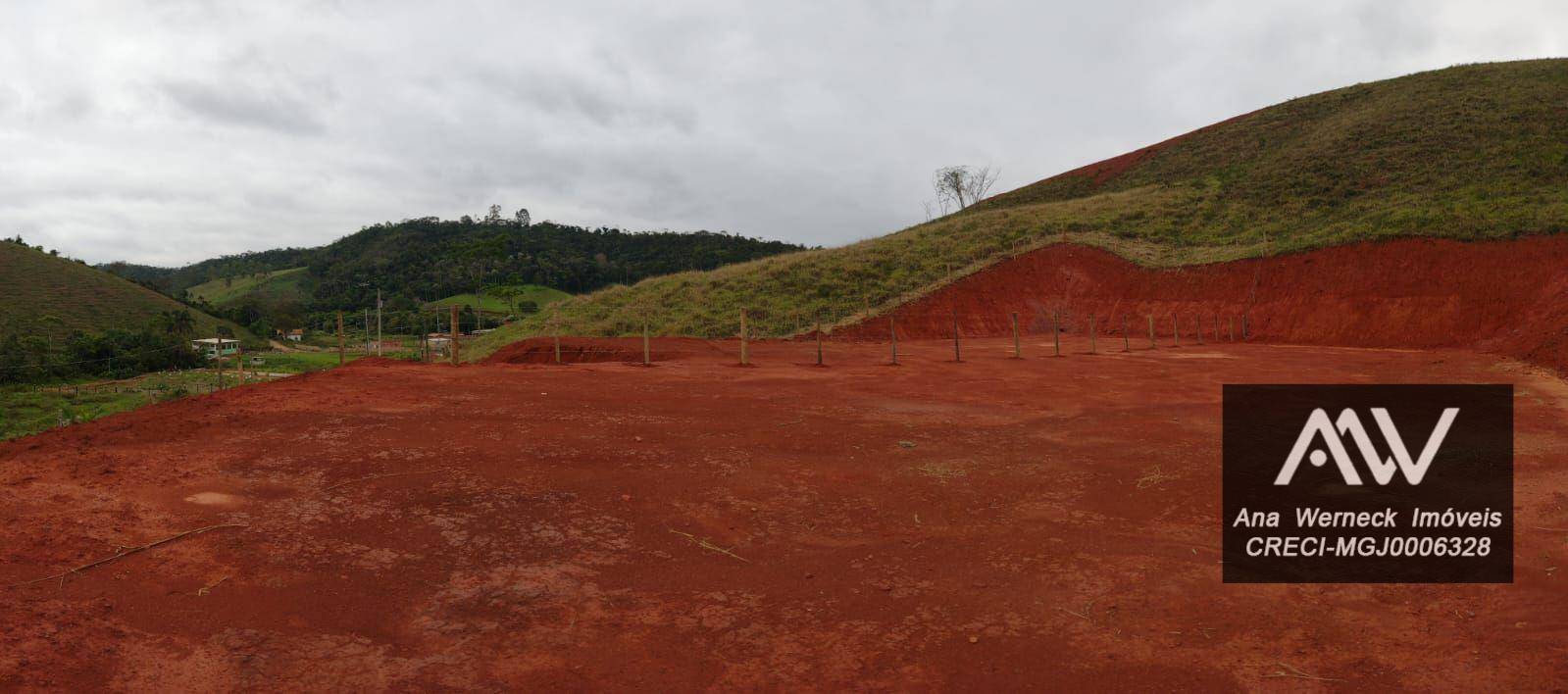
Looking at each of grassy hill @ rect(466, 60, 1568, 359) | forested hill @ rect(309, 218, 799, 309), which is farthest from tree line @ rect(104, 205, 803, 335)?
grassy hill @ rect(466, 60, 1568, 359)

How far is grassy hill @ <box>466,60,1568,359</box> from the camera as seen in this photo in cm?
2862

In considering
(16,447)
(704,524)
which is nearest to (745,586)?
(704,524)

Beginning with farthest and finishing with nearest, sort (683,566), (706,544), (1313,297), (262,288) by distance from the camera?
(262,288)
(1313,297)
(706,544)
(683,566)

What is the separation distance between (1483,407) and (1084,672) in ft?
35.2

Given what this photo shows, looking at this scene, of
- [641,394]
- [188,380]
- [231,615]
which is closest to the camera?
[231,615]

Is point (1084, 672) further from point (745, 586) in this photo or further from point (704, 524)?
point (704, 524)

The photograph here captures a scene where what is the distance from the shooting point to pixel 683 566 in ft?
16.5

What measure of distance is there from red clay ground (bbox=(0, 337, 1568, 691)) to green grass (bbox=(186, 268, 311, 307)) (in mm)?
105251

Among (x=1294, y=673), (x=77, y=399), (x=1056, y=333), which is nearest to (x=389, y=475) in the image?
(x=1294, y=673)

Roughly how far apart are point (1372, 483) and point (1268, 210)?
34531 millimetres

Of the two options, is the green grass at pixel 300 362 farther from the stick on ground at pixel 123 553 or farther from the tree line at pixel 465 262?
the stick on ground at pixel 123 553

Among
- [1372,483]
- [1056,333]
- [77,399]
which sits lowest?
[77,399]

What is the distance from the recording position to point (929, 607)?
443 cm

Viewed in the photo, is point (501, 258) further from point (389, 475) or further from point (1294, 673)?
point (1294, 673)
